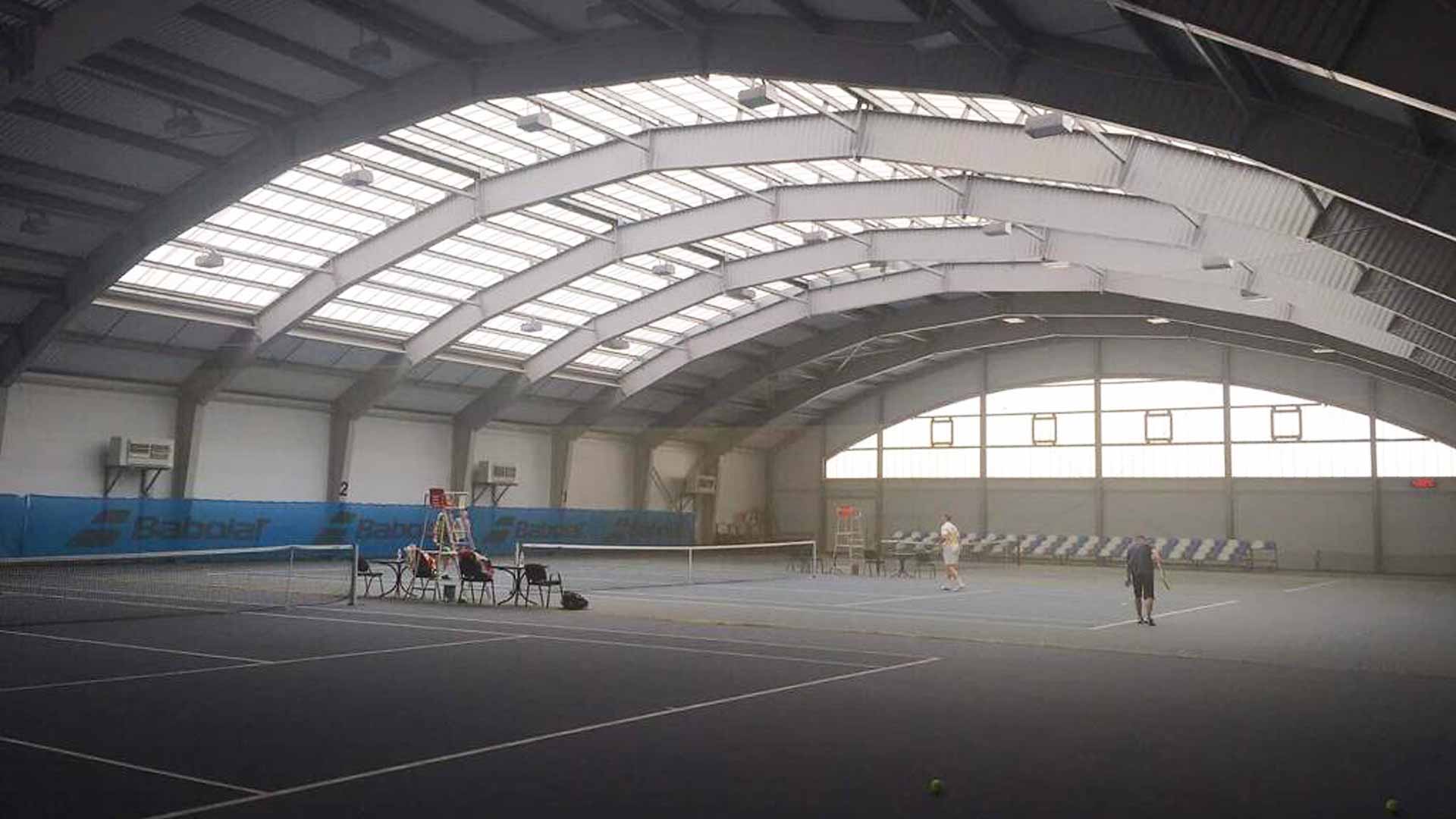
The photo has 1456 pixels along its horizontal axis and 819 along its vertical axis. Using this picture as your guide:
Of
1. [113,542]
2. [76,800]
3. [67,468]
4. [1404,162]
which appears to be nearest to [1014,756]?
[76,800]

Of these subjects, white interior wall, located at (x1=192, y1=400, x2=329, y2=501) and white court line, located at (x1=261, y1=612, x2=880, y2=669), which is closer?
white court line, located at (x1=261, y1=612, x2=880, y2=669)

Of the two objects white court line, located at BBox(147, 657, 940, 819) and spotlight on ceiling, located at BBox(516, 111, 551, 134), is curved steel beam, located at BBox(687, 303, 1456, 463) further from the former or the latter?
white court line, located at BBox(147, 657, 940, 819)

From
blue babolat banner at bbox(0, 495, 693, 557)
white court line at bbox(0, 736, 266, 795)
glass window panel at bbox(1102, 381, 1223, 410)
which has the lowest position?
white court line at bbox(0, 736, 266, 795)

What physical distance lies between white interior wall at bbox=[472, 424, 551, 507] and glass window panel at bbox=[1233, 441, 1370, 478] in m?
28.3

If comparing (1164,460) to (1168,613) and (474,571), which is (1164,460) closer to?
(1168,613)

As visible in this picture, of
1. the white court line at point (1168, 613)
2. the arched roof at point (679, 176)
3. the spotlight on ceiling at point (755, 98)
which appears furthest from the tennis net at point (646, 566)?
the white court line at point (1168, 613)

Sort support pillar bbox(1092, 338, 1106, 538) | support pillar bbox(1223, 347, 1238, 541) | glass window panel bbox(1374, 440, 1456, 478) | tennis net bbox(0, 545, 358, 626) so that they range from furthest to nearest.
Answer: support pillar bbox(1092, 338, 1106, 538) < support pillar bbox(1223, 347, 1238, 541) < glass window panel bbox(1374, 440, 1456, 478) < tennis net bbox(0, 545, 358, 626)

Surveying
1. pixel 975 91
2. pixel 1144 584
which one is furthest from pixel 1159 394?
pixel 975 91

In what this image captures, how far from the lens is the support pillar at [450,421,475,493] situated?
45.8 meters

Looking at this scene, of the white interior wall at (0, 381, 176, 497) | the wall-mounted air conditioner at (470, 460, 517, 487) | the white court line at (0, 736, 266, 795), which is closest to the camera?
the white court line at (0, 736, 266, 795)

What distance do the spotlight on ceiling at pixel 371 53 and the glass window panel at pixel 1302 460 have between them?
3751 cm

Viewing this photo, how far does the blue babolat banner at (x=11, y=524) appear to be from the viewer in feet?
94.8

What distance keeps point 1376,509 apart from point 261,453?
40.5 metres

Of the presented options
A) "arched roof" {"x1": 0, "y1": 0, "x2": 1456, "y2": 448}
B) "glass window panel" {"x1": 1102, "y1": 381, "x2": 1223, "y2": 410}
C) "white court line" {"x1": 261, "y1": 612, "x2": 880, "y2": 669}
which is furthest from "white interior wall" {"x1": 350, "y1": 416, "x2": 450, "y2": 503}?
"glass window panel" {"x1": 1102, "y1": 381, "x2": 1223, "y2": 410}
